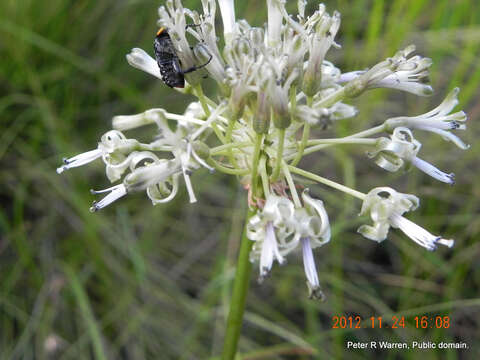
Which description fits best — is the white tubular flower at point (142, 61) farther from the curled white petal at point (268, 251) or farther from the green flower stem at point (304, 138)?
the curled white petal at point (268, 251)

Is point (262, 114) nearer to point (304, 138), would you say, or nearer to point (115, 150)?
point (304, 138)

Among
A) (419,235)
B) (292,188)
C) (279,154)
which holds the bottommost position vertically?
(419,235)

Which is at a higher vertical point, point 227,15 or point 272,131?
point 227,15

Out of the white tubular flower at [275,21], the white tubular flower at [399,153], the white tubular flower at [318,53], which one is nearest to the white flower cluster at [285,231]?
the white tubular flower at [399,153]

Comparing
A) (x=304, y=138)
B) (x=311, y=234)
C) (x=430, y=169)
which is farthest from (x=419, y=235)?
(x=304, y=138)

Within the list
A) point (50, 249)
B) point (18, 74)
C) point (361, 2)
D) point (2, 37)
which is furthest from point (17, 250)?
point (361, 2)

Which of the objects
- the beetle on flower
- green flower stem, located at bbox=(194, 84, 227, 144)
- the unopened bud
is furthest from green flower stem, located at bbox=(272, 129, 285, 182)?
the unopened bud
